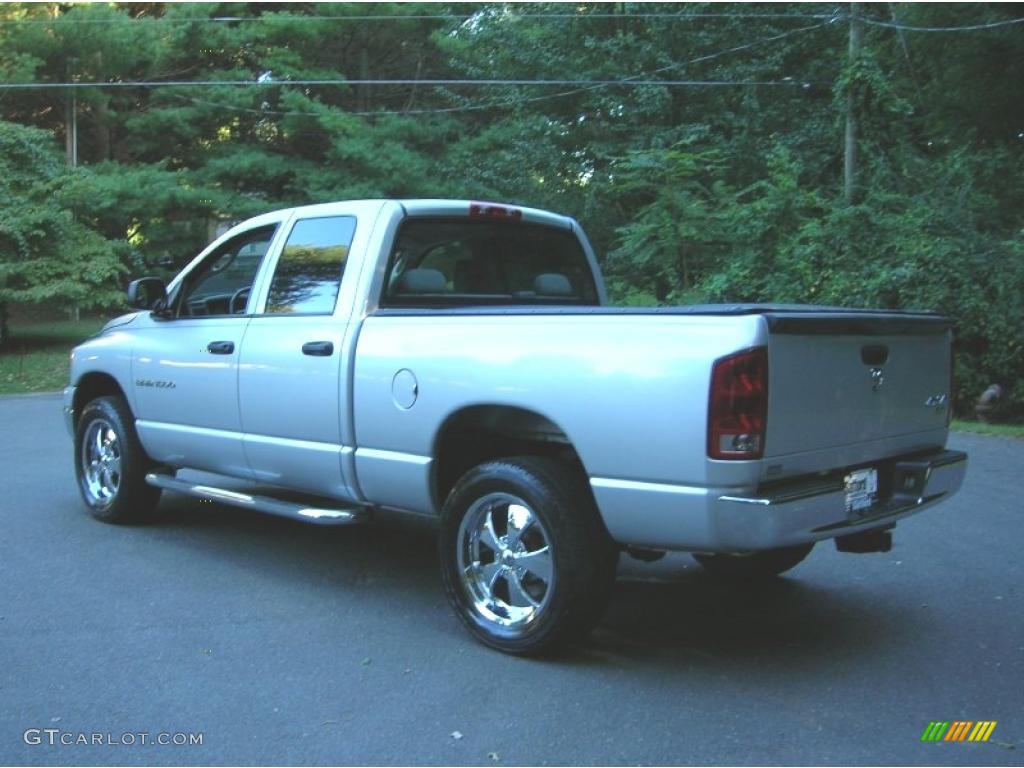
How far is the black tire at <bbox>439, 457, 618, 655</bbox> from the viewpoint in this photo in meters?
4.04

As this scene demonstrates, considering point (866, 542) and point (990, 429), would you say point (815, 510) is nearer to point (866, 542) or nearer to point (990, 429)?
point (866, 542)

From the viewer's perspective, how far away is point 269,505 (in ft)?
17.5

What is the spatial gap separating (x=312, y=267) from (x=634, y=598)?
8.37 ft

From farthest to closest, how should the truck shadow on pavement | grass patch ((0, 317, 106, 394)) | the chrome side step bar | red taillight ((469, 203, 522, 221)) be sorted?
grass patch ((0, 317, 106, 394))
red taillight ((469, 203, 522, 221))
the chrome side step bar
the truck shadow on pavement

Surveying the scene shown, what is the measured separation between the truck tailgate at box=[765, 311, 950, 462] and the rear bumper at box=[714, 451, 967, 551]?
122 millimetres

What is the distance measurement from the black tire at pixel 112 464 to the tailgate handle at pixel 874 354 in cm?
469

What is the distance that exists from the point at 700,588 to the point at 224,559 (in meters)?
2.84

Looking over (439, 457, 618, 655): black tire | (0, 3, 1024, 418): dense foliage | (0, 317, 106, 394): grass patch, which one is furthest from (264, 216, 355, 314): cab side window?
(0, 317, 106, 394): grass patch

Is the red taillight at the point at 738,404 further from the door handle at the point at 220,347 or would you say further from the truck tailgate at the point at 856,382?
the door handle at the point at 220,347

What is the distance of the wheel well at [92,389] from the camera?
22.5 ft

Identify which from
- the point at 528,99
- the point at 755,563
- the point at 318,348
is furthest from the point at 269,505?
the point at 528,99

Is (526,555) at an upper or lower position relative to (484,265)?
lower

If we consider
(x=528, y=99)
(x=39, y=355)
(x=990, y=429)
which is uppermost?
(x=528, y=99)

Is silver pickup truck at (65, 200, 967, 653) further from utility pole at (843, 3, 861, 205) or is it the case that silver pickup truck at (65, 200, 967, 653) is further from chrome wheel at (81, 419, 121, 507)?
utility pole at (843, 3, 861, 205)
